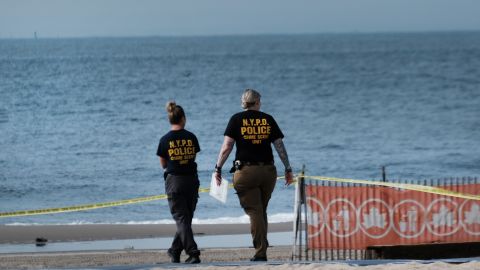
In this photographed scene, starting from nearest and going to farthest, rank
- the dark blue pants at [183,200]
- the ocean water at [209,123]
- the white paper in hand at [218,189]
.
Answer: the dark blue pants at [183,200]
the white paper in hand at [218,189]
the ocean water at [209,123]

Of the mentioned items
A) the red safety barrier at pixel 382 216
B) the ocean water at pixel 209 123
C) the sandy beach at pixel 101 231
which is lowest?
the ocean water at pixel 209 123

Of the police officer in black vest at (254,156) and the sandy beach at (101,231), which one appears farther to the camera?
the sandy beach at (101,231)

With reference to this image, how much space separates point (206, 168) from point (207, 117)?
29100 millimetres

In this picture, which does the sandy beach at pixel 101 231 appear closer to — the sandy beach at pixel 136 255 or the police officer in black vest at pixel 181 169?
the sandy beach at pixel 136 255

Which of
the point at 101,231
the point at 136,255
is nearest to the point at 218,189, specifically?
the point at 136,255

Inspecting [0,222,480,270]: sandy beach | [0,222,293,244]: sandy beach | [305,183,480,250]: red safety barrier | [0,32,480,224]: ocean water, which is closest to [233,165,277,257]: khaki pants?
[0,222,480,270]: sandy beach

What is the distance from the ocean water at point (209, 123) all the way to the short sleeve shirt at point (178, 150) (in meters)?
12.9

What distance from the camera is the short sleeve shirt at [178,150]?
39.3 feet

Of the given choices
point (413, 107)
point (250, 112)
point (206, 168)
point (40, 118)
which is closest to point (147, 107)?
point (40, 118)

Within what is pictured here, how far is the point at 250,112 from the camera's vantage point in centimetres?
1201

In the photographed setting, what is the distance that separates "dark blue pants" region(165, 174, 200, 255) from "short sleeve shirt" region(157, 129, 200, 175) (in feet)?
0.33

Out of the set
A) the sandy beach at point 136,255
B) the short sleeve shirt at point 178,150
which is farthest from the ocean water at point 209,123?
the short sleeve shirt at point 178,150

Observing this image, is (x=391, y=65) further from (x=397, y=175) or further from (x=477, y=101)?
(x=397, y=175)

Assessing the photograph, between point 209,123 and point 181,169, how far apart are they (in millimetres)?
50437
